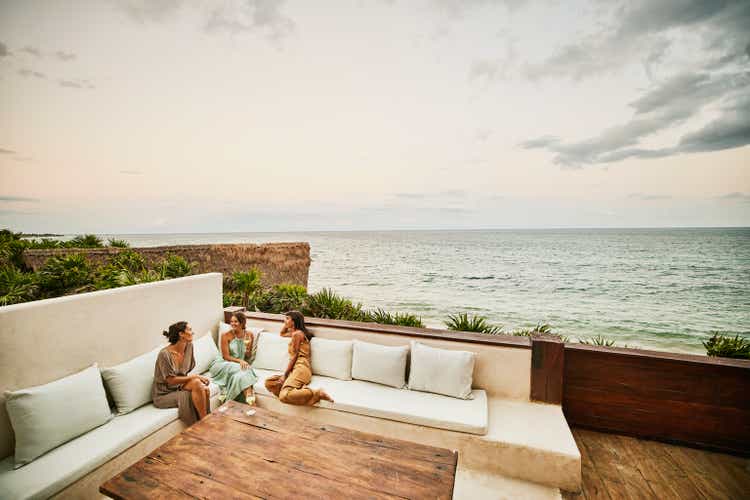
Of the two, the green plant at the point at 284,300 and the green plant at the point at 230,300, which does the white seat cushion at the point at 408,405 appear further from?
the green plant at the point at 230,300

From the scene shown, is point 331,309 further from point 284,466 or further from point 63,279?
point 63,279

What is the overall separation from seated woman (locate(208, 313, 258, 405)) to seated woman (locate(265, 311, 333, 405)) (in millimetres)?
210

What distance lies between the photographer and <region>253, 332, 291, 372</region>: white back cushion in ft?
10.5

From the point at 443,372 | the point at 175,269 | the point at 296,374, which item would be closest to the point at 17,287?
the point at 175,269

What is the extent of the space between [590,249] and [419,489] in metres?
37.8

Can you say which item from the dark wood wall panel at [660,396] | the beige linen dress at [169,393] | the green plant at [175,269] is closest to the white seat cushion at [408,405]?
the beige linen dress at [169,393]

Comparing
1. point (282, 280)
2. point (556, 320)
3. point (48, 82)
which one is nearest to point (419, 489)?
point (48, 82)

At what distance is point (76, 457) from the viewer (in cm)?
183

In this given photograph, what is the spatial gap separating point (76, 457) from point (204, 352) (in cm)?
132

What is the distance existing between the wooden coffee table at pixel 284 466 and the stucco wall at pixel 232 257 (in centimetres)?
815

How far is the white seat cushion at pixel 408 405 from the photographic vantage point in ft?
7.48

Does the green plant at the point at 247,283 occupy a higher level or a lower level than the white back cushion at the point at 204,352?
higher

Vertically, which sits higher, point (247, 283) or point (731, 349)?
point (247, 283)

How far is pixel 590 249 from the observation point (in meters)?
31.8
